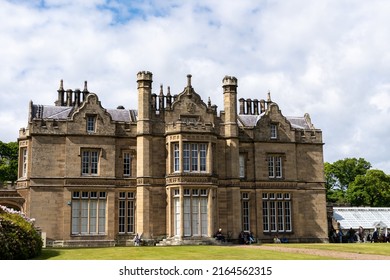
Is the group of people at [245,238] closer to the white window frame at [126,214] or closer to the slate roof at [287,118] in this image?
the white window frame at [126,214]

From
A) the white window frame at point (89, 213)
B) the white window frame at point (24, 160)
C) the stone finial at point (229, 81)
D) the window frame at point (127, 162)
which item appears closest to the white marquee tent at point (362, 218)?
the stone finial at point (229, 81)

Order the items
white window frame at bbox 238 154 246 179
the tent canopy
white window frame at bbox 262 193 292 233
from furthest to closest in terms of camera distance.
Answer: the tent canopy, white window frame at bbox 238 154 246 179, white window frame at bbox 262 193 292 233

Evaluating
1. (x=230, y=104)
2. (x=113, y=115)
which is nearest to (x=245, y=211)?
(x=230, y=104)

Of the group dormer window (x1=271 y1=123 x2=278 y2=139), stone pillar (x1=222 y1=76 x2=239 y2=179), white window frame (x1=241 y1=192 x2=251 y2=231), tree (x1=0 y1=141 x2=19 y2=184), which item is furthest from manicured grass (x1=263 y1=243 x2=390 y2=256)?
tree (x1=0 y1=141 x2=19 y2=184)

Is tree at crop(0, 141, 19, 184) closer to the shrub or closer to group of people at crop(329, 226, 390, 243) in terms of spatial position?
group of people at crop(329, 226, 390, 243)

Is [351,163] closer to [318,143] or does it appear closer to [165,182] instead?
[318,143]

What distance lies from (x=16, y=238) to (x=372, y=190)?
5178 cm

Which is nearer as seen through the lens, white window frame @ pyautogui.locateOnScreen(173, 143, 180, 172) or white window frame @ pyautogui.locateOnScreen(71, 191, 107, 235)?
white window frame @ pyautogui.locateOnScreen(71, 191, 107, 235)

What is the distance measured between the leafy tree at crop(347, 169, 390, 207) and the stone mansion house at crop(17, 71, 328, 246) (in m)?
26.7

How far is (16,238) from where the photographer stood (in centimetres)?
2206

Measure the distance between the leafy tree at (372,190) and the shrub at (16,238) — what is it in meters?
49.6

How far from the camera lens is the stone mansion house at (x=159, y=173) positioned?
118 feet

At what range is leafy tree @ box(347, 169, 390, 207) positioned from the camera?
213 ft
